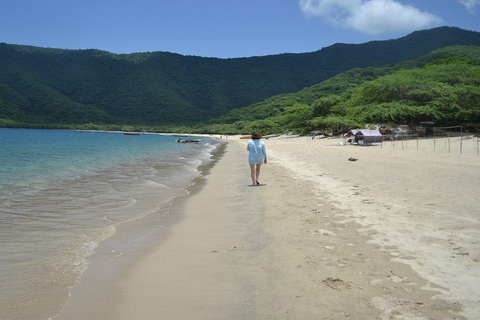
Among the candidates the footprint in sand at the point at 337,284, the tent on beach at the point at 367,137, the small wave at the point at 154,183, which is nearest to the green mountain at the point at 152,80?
the tent on beach at the point at 367,137

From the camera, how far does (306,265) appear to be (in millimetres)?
4625

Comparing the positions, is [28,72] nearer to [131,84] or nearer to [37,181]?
[131,84]

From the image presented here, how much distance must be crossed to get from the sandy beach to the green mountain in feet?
467

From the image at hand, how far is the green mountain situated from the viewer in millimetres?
146750

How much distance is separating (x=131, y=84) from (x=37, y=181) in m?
169

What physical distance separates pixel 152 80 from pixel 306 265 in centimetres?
18163

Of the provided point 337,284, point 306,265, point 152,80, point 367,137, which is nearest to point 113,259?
point 306,265

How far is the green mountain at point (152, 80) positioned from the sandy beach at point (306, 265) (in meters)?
142

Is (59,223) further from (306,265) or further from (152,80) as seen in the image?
(152,80)

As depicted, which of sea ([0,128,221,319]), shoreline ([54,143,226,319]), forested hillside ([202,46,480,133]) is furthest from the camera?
forested hillside ([202,46,480,133])

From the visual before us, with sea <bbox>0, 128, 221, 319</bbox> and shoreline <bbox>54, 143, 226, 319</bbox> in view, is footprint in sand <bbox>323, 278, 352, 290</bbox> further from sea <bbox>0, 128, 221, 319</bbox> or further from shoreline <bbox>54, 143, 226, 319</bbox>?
sea <bbox>0, 128, 221, 319</bbox>

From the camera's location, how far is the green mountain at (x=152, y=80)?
5778 inches

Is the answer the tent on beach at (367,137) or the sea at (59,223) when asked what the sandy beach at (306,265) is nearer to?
the sea at (59,223)

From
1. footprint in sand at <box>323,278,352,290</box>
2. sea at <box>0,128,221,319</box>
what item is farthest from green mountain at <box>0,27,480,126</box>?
footprint in sand at <box>323,278,352,290</box>
